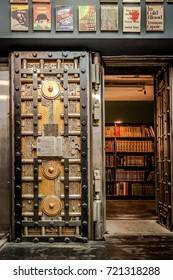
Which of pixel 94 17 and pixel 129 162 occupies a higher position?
pixel 94 17

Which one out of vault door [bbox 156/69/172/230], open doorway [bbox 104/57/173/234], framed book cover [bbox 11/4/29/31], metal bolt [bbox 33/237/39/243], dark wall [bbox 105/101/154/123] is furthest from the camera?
dark wall [bbox 105/101/154/123]

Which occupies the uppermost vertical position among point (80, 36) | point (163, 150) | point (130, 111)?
point (80, 36)

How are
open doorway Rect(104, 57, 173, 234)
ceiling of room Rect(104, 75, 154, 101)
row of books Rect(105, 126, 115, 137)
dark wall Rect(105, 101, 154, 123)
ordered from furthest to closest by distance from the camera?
dark wall Rect(105, 101, 154, 123) → row of books Rect(105, 126, 115, 137) → open doorway Rect(104, 57, 173, 234) → ceiling of room Rect(104, 75, 154, 101)

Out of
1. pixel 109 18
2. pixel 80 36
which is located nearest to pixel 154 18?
pixel 109 18

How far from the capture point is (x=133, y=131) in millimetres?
10773

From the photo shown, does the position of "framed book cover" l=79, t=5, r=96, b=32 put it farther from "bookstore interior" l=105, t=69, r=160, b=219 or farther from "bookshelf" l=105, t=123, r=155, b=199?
"bookshelf" l=105, t=123, r=155, b=199

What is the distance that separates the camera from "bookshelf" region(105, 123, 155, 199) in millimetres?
10344

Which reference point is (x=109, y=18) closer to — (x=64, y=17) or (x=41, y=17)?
(x=64, y=17)

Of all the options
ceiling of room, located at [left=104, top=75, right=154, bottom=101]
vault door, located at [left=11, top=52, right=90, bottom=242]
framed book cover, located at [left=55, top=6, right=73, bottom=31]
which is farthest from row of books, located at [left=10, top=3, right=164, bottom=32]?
ceiling of room, located at [left=104, top=75, right=154, bottom=101]

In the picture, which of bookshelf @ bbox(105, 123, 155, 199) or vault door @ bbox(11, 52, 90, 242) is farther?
bookshelf @ bbox(105, 123, 155, 199)

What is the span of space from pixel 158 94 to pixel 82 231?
2.59 metres

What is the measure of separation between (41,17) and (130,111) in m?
6.76

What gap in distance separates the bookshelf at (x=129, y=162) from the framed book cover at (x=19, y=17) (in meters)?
6.35

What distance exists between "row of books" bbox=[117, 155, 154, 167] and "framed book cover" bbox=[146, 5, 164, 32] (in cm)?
623
